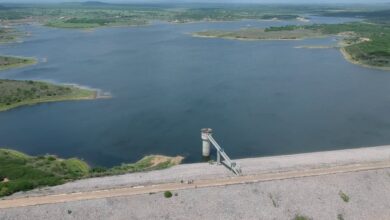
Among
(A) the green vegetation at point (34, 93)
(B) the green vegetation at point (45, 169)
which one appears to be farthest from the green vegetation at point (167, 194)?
(A) the green vegetation at point (34, 93)

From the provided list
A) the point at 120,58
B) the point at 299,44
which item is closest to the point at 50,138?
the point at 120,58

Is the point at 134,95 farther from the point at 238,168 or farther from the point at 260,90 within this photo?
the point at 238,168

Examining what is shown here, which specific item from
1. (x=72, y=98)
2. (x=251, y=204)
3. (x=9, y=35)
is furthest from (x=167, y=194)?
(x=9, y=35)

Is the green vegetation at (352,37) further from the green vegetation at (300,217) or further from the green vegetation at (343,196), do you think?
the green vegetation at (300,217)

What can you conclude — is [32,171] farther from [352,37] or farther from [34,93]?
[352,37]

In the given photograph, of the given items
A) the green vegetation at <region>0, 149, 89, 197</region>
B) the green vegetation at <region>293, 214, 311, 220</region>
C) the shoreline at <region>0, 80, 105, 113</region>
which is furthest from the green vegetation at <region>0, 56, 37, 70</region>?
the green vegetation at <region>293, 214, 311, 220</region>

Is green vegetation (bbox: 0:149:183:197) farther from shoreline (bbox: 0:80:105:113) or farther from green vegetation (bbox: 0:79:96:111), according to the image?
green vegetation (bbox: 0:79:96:111)

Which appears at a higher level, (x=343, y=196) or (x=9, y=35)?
(x=9, y=35)
